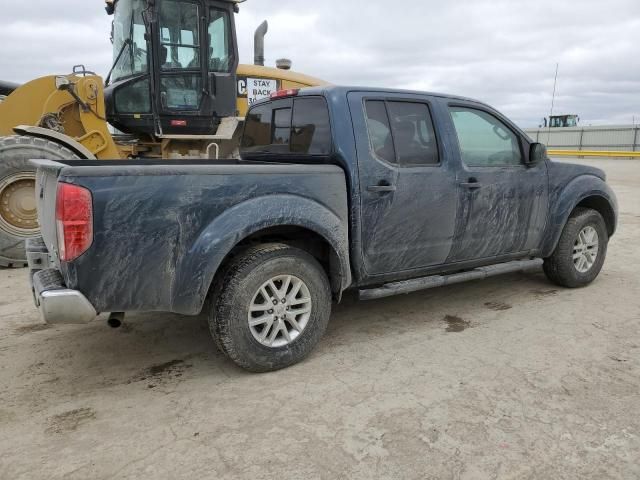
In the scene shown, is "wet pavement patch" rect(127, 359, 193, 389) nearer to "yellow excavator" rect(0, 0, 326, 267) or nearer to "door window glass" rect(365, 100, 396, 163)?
"door window glass" rect(365, 100, 396, 163)

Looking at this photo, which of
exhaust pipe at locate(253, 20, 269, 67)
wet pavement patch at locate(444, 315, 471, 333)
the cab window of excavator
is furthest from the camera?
exhaust pipe at locate(253, 20, 269, 67)

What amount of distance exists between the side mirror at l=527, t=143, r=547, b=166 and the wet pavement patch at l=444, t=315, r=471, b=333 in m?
1.56

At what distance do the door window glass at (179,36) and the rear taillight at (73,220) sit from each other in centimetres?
485

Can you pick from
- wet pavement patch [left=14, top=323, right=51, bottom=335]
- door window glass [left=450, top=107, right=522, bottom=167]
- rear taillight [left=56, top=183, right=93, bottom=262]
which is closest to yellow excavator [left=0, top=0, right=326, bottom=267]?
wet pavement patch [left=14, top=323, right=51, bottom=335]

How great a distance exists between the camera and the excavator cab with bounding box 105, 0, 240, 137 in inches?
272

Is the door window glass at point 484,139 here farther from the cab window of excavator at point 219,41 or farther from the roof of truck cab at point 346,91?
the cab window of excavator at point 219,41

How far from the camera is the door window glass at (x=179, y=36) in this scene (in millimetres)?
6906

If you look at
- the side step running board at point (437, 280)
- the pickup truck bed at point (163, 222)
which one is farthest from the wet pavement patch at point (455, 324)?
the pickup truck bed at point (163, 222)

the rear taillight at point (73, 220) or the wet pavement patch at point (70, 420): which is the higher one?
the rear taillight at point (73, 220)

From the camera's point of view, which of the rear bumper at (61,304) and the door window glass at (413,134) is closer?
the rear bumper at (61,304)

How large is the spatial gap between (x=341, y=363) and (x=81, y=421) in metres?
1.62

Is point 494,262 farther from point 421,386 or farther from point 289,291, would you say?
point 289,291

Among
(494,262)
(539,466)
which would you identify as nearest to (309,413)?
(539,466)

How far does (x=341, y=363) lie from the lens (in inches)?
137
